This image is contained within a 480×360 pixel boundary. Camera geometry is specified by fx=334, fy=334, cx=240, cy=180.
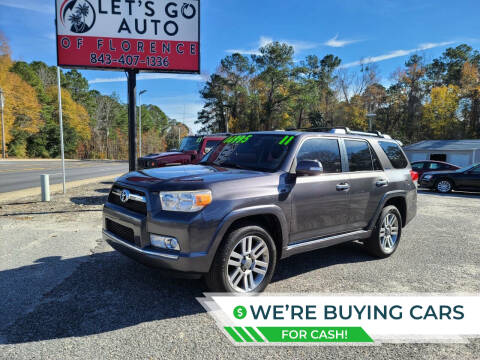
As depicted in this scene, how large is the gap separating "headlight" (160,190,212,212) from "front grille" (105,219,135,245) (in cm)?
55

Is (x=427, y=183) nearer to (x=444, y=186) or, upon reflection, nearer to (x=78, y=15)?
(x=444, y=186)

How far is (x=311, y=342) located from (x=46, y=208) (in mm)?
7903

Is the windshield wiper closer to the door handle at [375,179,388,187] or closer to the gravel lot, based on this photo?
the gravel lot

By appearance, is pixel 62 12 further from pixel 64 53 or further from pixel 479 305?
pixel 479 305

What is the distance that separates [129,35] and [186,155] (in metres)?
3.81

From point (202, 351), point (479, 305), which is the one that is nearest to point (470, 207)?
point (479, 305)

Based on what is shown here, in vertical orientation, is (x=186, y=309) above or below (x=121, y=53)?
below

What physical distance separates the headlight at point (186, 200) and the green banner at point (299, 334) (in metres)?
1.14

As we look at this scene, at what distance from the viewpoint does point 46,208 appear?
27.8 ft

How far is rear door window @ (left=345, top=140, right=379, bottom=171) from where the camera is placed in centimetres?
455

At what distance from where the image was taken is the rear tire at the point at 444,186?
14.5 m

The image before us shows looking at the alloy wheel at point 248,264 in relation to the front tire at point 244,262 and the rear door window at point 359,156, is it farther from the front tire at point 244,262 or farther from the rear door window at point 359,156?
the rear door window at point 359,156

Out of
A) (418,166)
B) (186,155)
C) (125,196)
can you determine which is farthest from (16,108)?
(125,196)

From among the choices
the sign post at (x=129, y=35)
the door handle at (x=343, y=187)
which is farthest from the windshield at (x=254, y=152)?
the sign post at (x=129, y=35)
